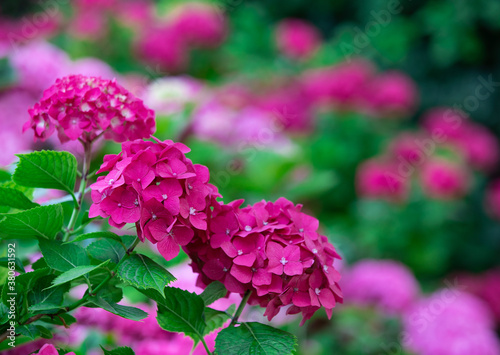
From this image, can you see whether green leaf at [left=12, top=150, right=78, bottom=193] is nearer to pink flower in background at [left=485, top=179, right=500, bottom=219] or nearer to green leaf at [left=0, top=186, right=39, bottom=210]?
green leaf at [left=0, top=186, right=39, bottom=210]

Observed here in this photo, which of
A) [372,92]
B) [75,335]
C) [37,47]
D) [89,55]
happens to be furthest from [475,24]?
[75,335]

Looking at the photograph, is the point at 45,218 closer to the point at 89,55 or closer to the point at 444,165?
the point at 444,165

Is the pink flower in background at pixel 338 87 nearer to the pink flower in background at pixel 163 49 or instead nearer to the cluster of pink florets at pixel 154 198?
the pink flower in background at pixel 163 49

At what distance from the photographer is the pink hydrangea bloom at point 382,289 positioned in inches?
69.6

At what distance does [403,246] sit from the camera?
8.19 feet

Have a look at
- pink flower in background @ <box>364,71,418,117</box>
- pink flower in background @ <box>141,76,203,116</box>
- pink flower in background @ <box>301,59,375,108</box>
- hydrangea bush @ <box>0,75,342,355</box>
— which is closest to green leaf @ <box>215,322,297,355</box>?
hydrangea bush @ <box>0,75,342,355</box>

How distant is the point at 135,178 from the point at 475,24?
3.07 m

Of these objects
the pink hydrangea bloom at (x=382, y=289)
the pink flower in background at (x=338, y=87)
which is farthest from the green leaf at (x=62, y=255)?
the pink flower in background at (x=338, y=87)

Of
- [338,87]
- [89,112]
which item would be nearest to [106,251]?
[89,112]

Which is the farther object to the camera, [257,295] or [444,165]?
[444,165]

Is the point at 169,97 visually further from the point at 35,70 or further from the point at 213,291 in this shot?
the point at 213,291

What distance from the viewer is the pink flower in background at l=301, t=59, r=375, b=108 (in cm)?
251

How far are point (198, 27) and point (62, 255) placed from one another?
254 cm

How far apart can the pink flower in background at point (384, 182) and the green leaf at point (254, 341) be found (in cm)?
183
